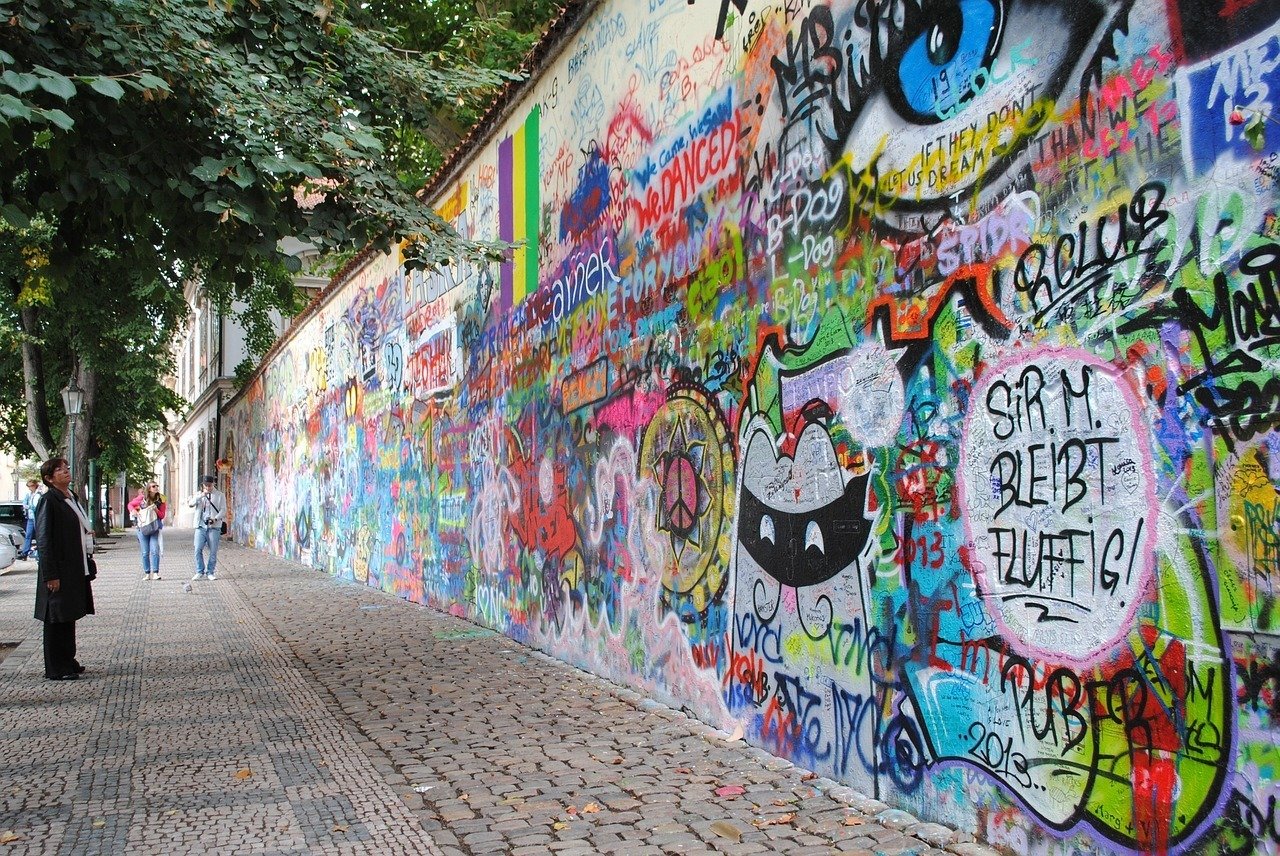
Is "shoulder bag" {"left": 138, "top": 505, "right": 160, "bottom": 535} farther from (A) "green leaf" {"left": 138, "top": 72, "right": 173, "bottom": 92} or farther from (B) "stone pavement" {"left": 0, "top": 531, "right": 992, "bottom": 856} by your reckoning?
(A) "green leaf" {"left": 138, "top": 72, "right": 173, "bottom": 92}

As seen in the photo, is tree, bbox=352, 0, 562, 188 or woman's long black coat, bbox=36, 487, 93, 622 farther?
tree, bbox=352, 0, 562, 188

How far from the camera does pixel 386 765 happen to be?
5531mm

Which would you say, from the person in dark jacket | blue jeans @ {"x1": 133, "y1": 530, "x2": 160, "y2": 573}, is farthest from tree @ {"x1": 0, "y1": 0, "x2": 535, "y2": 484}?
blue jeans @ {"x1": 133, "y1": 530, "x2": 160, "y2": 573}

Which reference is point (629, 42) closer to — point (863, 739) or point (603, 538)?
point (603, 538)

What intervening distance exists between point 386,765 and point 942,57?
169 inches

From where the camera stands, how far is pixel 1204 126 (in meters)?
3.12

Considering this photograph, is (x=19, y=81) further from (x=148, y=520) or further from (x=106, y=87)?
(x=148, y=520)

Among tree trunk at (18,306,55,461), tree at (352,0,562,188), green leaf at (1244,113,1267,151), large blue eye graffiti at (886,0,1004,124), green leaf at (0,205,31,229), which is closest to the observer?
green leaf at (1244,113,1267,151)

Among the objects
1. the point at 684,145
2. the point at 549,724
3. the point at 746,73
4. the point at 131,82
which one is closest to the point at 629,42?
the point at 684,145

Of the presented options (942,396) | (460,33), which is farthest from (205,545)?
(942,396)

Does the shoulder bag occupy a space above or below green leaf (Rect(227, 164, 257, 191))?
below

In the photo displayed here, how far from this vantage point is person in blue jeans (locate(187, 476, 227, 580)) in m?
16.3

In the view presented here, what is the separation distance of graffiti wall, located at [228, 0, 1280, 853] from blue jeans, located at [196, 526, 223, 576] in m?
10.2

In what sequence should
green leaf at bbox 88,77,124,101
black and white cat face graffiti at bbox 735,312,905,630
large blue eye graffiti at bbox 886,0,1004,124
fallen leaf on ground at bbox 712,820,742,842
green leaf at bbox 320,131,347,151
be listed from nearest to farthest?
large blue eye graffiti at bbox 886,0,1004,124 → fallen leaf on ground at bbox 712,820,742,842 → black and white cat face graffiti at bbox 735,312,905,630 → green leaf at bbox 88,77,124,101 → green leaf at bbox 320,131,347,151
